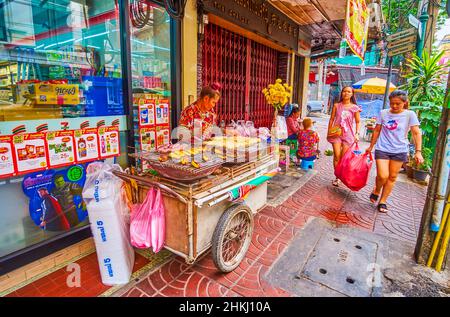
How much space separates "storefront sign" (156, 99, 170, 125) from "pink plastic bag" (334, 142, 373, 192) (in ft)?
10.1

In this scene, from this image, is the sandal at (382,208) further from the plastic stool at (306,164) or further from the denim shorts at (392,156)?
the plastic stool at (306,164)

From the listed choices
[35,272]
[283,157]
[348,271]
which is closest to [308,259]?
[348,271]

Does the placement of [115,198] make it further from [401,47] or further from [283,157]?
[401,47]

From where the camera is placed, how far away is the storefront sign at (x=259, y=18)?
441cm

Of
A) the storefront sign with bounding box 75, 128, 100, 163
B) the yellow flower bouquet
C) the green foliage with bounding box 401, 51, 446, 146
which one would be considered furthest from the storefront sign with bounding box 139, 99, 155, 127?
the green foliage with bounding box 401, 51, 446, 146

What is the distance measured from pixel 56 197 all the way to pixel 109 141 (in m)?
0.83

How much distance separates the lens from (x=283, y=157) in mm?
5984

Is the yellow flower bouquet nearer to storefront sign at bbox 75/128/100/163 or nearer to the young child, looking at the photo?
the young child

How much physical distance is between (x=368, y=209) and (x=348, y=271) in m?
1.91

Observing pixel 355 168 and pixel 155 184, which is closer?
pixel 155 184

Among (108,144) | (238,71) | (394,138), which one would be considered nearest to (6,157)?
(108,144)

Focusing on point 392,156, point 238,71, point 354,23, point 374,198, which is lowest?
point 374,198

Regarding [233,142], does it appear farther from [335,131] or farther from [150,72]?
[335,131]

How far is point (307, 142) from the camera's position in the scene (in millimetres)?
5891
